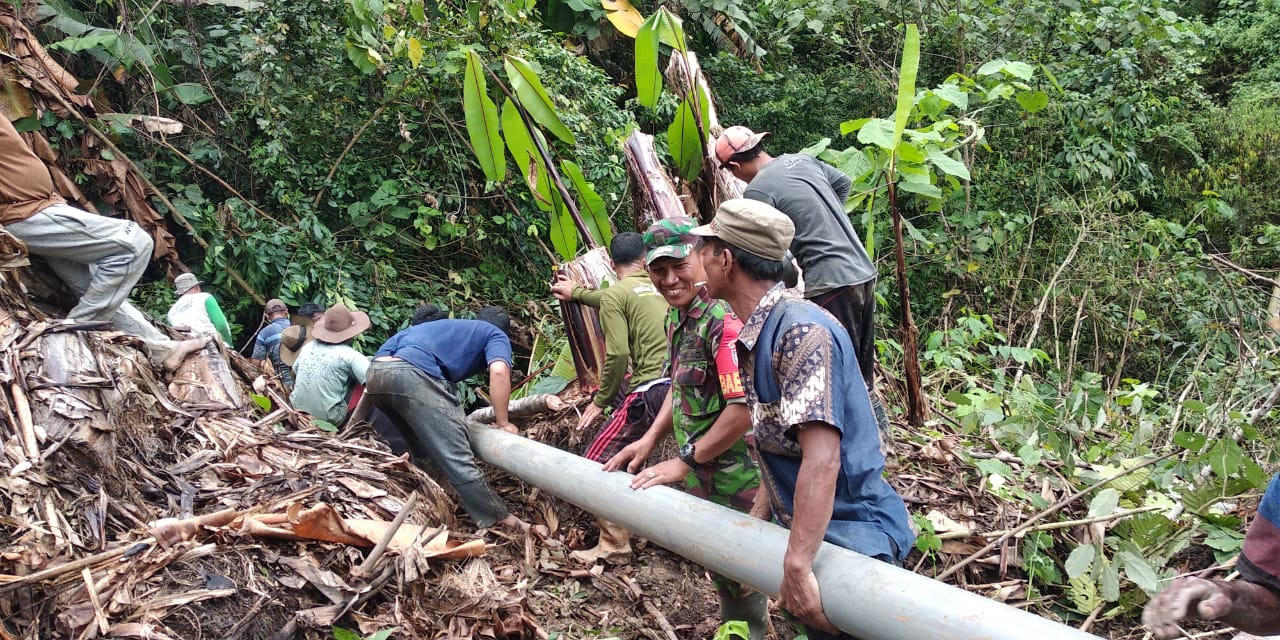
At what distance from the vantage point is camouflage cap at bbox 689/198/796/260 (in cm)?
246

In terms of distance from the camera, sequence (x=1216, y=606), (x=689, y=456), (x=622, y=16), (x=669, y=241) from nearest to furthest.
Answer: (x=1216, y=606)
(x=669, y=241)
(x=689, y=456)
(x=622, y=16)

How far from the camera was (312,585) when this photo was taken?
318 cm

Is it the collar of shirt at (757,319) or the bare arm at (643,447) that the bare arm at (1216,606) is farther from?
the bare arm at (643,447)

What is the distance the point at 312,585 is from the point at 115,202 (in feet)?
20.4

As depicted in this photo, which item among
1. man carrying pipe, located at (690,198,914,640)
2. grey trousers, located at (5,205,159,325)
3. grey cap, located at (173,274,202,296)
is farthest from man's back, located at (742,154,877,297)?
grey cap, located at (173,274,202,296)

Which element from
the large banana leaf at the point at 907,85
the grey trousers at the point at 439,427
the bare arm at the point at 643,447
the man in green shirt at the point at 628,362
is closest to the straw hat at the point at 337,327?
the grey trousers at the point at 439,427

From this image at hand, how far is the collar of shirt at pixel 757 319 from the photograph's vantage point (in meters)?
2.45

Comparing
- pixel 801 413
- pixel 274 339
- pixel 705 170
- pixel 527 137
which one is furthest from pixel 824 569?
pixel 274 339

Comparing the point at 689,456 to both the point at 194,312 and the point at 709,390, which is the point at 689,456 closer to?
the point at 709,390

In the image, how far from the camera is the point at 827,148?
8133mm

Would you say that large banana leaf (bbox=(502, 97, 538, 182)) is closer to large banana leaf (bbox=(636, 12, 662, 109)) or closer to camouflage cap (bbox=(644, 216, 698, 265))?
large banana leaf (bbox=(636, 12, 662, 109))

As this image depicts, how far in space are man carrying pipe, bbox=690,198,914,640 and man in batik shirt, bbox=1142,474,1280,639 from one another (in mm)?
820

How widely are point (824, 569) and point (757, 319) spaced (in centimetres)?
70

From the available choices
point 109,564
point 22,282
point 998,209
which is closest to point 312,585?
point 109,564
